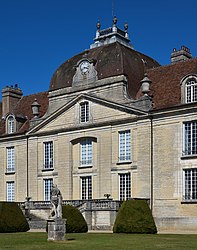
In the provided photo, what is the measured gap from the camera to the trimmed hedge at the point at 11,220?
79.2 feet

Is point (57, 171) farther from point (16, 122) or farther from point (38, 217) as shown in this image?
point (16, 122)

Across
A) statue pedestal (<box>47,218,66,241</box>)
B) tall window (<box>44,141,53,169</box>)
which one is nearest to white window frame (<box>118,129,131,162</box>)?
tall window (<box>44,141,53,169</box>)

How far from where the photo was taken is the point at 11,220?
80.5ft

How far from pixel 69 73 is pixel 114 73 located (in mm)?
3970

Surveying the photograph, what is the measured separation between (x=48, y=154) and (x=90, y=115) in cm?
464

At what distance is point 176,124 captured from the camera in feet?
88.1

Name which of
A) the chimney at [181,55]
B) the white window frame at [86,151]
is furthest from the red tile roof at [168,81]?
the white window frame at [86,151]

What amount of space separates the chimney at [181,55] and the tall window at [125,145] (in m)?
6.77

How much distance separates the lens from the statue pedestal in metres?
17.8

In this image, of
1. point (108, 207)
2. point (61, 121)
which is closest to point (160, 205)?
point (108, 207)

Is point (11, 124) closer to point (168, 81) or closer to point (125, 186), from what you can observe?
point (125, 186)

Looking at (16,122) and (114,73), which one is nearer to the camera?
(114,73)

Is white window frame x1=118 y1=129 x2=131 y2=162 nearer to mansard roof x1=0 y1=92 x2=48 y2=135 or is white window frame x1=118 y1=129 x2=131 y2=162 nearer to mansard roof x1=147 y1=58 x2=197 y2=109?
mansard roof x1=147 y1=58 x2=197 y2=109

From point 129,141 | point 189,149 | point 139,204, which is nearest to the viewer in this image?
point 139,204
